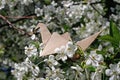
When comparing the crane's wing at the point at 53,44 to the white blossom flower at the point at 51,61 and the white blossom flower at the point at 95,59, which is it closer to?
the white blossom flower at the point at 51,61

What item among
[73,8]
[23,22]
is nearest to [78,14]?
[73,8]

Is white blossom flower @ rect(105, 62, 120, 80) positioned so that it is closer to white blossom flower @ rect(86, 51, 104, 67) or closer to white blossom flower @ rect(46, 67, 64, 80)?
white blossom flower @ rect(86, 51, 104, 67)

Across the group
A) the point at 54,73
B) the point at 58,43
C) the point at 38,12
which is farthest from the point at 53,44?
the point at 38,12

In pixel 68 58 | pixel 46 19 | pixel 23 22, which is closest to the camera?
pixel 68 58

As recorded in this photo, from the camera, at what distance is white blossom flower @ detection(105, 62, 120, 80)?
1.84m

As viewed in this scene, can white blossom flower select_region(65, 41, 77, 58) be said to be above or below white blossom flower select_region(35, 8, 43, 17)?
below

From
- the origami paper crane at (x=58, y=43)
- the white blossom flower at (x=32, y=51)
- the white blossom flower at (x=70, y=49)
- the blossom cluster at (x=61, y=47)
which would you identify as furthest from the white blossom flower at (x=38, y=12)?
the white blossom flower at (x=70, y=49)

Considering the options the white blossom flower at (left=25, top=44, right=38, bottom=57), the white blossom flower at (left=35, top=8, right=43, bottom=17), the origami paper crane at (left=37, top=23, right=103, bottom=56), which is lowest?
the origami paper crane at (left=37, top=23, right=103, bottom=56)

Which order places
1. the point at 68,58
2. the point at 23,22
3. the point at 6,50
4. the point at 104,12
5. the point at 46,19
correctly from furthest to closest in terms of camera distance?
1. the point at 6,50
2. the point at 23,22
3. the point at 104,12
4. the point at 46,19
5. the point at 68,58

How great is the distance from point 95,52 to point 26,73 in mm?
342

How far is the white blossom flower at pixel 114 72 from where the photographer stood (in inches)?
72.4

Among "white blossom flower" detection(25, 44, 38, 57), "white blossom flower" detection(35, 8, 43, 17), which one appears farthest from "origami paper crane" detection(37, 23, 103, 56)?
"white blossom flower" detection(35, 8, 43, 17)

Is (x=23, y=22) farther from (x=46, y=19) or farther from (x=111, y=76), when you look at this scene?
(x=111, y=76)

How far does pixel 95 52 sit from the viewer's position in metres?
1.95
